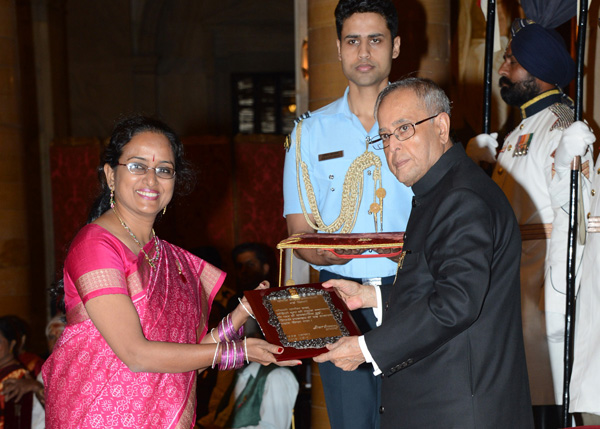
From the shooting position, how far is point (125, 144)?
2.80 m

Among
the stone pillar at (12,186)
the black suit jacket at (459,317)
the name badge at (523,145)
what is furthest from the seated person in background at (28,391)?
the black suit jacket at (459,317)

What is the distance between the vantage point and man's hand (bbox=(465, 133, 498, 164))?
4406mm

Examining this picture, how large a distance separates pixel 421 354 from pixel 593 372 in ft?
5.94

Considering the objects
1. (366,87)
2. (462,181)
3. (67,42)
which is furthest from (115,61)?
(462,181)

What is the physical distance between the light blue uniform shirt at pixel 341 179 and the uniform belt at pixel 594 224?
1.14 metres

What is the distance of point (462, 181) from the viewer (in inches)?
89.7

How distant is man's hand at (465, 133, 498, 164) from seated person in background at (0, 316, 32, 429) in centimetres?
362

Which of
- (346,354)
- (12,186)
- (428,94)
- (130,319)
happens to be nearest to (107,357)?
(130,319)

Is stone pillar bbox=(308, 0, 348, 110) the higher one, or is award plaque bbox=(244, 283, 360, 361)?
stone pillar bbox=(308, 0, 348, 110)

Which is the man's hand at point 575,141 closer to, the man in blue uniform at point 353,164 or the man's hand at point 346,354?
the man in blue uniform at point 353,164

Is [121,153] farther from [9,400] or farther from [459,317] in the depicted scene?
[9,400]

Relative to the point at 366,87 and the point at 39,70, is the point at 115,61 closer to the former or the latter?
the point at 39,70

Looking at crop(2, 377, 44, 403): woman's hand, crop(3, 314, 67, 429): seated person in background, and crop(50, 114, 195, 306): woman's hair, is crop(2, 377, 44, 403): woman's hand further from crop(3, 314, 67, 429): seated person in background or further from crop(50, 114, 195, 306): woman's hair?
crop(50, 114, 195, 306): woman's hair

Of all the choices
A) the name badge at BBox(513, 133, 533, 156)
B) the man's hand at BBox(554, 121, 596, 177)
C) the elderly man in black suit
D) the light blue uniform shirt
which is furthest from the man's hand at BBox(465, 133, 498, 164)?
the elderly man in black suit
